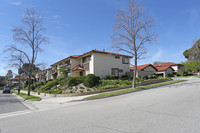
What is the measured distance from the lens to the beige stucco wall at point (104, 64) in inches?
968

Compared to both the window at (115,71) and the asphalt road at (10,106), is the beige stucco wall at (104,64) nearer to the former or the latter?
the window at (115,71)

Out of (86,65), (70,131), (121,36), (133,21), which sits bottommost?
(70,131)

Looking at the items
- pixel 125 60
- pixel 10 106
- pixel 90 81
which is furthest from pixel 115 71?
pixel 10 106

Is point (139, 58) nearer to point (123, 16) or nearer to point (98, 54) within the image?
point (123, 16)

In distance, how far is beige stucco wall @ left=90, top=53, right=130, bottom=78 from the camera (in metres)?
24.6

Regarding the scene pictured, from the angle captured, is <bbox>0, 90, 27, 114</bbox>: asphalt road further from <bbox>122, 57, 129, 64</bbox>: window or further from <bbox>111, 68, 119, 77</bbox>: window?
<bbox>122, 57, 129, 64</bbox>: window

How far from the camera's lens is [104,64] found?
25.9 meters

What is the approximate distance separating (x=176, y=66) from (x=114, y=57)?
3324 centimetres

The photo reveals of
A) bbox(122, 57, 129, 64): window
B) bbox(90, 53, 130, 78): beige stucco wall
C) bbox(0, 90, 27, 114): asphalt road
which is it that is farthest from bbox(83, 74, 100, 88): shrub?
bbox(122, 57, 129, 64): window

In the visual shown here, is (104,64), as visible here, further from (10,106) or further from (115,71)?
(10,106)

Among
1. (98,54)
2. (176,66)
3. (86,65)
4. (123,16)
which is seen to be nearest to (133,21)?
(123,16)

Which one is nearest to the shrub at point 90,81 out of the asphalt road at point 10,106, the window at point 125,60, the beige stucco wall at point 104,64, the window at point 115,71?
the beige stucco wall at point 104,64

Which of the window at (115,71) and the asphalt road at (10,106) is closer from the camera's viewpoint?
the asphalt road at (10,106)

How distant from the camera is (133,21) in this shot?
1872 cm
